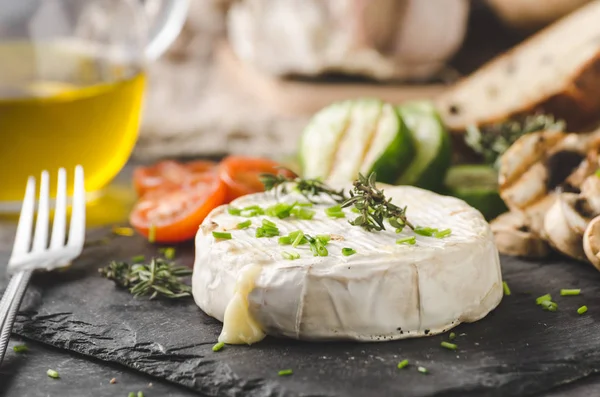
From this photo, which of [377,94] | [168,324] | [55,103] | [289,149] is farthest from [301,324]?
[377,94]

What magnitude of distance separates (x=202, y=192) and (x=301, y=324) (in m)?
1.22

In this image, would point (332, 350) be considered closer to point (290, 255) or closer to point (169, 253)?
point (290, 255)

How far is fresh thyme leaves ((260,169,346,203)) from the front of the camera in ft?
8.95

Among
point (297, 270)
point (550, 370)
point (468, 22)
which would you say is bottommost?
point (550, 370)

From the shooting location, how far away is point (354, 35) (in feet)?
15.3

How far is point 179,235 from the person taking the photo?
3135 millimetres

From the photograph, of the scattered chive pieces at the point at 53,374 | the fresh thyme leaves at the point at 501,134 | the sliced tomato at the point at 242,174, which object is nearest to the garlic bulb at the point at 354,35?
the fresh thyme leaves at the point at 501,134

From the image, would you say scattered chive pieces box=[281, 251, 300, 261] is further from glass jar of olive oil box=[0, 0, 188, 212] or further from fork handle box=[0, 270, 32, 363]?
glass jar of olive oil box=[0, 0, 188, 212]

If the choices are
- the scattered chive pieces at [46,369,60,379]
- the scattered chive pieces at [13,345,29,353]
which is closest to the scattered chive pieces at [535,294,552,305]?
the scattered chive pieces at [46,369,60,379]

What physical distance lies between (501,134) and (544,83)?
0.50 m

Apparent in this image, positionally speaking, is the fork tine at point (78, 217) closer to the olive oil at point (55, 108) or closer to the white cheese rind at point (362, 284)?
the olive oil at point (55, 108)

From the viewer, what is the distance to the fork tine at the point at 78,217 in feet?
9.52

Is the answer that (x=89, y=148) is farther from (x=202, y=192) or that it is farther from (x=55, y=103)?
(x=202, y=192)

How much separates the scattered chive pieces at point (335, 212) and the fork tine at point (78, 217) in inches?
35.4
